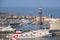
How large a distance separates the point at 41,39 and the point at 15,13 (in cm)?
156

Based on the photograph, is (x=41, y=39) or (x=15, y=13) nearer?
(x=41, y=39)

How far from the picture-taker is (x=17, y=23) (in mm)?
9219

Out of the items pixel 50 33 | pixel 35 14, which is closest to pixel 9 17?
pixel 35 14

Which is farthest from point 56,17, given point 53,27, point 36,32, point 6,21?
point 6,21

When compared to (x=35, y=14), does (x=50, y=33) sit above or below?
below

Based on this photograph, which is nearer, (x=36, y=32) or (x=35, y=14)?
(x=36, y=32)

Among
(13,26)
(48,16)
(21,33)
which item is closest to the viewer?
(21,33)

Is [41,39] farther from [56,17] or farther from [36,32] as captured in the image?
[56,17]

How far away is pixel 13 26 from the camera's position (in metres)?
9.20

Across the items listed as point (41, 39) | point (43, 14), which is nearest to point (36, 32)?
point (41, 39)

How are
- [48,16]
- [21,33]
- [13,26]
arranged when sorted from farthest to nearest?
[48,16]
[13,26]
[21,33]

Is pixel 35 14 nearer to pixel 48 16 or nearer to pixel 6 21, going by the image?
pixel 48 16

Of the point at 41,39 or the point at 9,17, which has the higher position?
the point at 9,17

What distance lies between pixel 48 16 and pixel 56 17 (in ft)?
1.46
